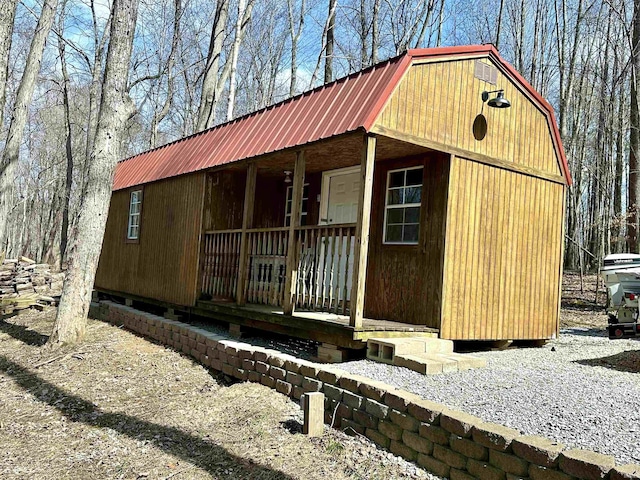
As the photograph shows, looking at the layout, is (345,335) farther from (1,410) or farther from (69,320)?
(69,320)

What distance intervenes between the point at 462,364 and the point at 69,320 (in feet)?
19.9

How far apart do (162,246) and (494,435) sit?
26.1ft

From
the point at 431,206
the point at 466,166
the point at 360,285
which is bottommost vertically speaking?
the point at 360,285

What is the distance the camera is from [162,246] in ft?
33.6

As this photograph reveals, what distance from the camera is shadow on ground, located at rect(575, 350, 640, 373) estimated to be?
20.0 feet

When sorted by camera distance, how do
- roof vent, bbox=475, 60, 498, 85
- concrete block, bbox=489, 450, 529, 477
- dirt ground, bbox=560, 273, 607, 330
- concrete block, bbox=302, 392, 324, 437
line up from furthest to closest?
1. dirt ground, bbox=560, 273, 607, 330
2. roof vent, bbox=475, 60, 498, 85
3. concrete block, bbox=302, 392, 324, 437
4. concrete block, bbox=489, 450, 529, 477

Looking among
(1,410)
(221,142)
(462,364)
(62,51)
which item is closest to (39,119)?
(62,51)

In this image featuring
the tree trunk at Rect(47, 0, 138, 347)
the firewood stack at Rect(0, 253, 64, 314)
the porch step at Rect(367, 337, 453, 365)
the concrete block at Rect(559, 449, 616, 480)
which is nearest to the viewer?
the concrete block at Rect(559, 449, 616, 480)

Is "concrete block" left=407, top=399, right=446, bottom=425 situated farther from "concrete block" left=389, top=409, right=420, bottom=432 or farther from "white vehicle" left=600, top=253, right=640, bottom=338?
"white vehicle" left=600, top=253, right=640, bottom=338

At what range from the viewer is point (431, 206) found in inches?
268

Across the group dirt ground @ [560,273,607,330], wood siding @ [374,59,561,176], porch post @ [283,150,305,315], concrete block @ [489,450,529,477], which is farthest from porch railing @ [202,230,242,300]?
dirt ground @ [560,273,607,330]

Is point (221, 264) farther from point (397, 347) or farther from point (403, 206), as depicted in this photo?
point (397, 347)

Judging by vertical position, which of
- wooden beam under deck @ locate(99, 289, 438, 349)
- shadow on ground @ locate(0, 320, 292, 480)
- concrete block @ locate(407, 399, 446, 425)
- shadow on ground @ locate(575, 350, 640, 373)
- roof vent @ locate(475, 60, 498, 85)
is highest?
roof vent @ locate(475, 60, 498, 85)

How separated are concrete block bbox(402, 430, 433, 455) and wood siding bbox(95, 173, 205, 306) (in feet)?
18.0
